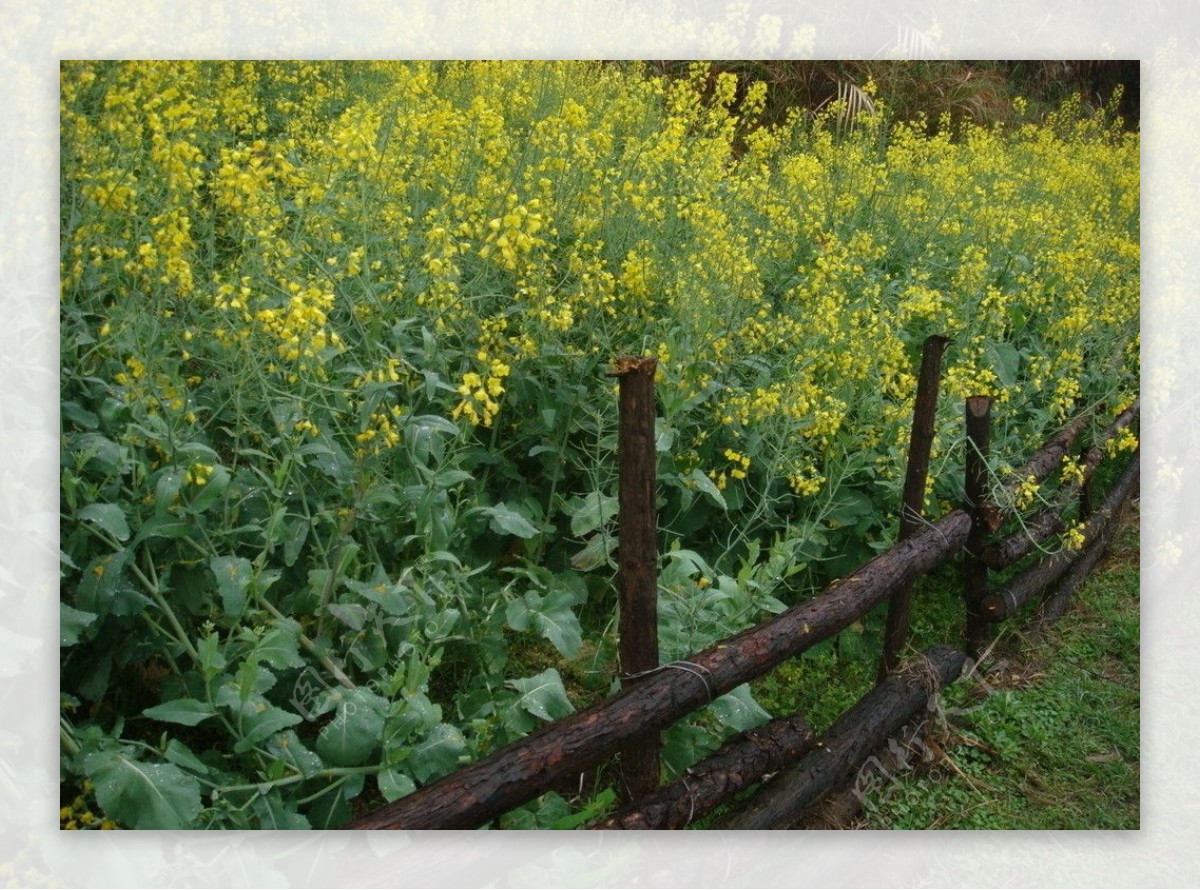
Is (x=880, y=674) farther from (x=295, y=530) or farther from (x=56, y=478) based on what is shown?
(x=56, y=478)

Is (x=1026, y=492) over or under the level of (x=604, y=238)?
under

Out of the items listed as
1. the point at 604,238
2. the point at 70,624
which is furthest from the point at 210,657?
the point at 604,238

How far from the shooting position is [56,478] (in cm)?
248

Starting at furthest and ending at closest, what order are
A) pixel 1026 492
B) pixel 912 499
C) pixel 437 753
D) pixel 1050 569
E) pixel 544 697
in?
pixel 1050 569 < pixel 1026 492 < pixel 912 499 < pixel 544 697 < pixel 437 753

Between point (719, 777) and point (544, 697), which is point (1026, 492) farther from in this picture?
point (544, 697)

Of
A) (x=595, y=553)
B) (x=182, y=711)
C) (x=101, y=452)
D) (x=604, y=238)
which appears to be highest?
(x=604, y=238)

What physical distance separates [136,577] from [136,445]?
0.28 meters

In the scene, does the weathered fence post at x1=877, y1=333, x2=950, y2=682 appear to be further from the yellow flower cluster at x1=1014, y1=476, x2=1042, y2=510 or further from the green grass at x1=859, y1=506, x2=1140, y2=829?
the yellow flower cluster at x1=1014, y1=476, x2=1042, y2=510

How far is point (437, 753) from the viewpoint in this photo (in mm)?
2479

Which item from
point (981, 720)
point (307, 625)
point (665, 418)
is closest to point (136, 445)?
point (307, 625)

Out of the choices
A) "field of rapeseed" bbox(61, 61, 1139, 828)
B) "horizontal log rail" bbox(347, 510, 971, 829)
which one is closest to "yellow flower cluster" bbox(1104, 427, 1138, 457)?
"field of rapeseed" bbox(61, 61, 1139, 828)

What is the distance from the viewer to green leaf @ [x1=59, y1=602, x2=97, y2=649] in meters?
2.41

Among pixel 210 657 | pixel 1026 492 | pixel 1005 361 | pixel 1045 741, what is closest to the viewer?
pixel 210 657

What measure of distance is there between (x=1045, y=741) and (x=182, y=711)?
2.12 metres
